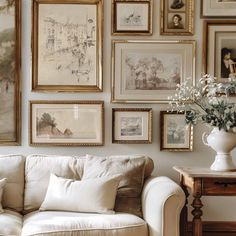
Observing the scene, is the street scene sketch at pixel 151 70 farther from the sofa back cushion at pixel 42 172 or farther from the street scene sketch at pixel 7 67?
the street scene sketch at pixel 7 67

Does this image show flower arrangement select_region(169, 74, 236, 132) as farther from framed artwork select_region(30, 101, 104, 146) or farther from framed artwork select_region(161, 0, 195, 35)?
framed artwork select_region(30, 101, 104, 146)

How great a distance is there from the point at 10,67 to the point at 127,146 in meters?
1.12

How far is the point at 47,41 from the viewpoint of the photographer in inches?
148

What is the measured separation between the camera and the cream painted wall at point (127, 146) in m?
3.76

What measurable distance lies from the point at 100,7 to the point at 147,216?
1.72 metres

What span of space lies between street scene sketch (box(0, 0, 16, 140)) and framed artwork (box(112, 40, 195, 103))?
807mm

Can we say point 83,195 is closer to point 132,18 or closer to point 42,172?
point 42,172

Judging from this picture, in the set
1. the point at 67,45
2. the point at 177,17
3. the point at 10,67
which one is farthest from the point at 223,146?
the point at 10,67

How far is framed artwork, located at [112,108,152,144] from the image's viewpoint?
12.4 ft

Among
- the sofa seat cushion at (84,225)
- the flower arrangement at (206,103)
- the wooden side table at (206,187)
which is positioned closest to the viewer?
the sofa seat cushion at (84,225)

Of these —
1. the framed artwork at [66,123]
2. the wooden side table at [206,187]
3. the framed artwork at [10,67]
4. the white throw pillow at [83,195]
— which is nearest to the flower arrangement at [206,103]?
the wooden side table at [206,187]

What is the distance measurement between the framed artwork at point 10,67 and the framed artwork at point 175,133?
117 centimetres

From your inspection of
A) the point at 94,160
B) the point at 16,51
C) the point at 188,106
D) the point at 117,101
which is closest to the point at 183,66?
the point at 188,106

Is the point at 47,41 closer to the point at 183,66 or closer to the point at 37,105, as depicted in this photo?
the point at 37,105
